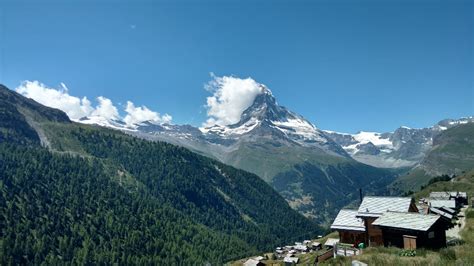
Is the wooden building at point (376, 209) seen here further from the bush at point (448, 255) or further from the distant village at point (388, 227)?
the bush at point (448, 255)

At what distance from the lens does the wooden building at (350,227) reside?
210 ft

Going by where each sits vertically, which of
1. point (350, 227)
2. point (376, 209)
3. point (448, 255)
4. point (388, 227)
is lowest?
point (350, 227)

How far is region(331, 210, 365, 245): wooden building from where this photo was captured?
210 feet

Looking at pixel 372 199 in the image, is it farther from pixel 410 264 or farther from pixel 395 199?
pixel 410 264

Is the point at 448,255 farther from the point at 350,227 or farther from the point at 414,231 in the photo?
the point at 350,227

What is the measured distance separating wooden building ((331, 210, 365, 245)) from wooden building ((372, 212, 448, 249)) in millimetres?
13161

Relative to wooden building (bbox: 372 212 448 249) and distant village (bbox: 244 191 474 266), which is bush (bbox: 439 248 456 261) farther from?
wooden building (bbox: 372 212 448 249)

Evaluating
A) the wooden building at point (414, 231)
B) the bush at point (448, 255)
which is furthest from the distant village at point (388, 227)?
the bush at point (448, 255)

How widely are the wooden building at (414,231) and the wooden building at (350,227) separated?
13.2m

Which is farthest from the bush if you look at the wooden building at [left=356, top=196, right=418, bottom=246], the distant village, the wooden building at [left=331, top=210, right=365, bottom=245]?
the wooden building at [left=331, top=210, right=365, bottom=245]

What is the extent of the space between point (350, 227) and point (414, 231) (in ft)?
66.0

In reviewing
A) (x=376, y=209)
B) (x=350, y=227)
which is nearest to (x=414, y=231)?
(x=376, y=209)

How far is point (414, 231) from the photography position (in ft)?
152

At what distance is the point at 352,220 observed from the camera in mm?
66625
